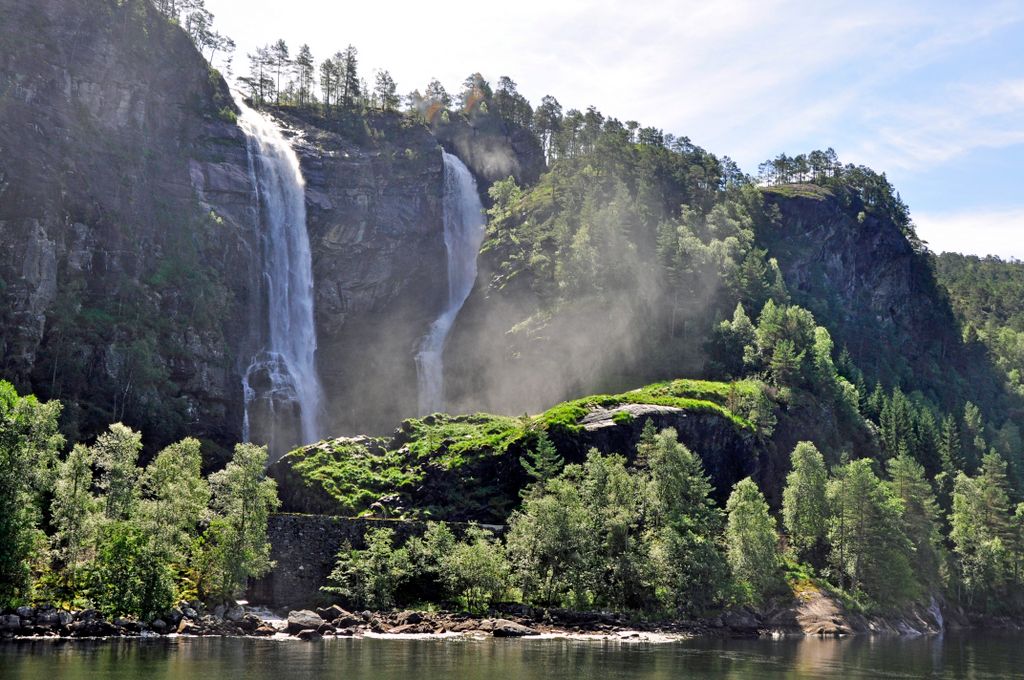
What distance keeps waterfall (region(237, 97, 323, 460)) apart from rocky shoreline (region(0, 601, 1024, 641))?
160 ft

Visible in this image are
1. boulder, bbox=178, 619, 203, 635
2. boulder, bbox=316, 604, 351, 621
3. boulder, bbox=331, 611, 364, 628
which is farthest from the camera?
boulder, bbox=316, 604, 351, 621

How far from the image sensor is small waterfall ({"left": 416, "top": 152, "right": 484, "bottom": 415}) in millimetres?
125375

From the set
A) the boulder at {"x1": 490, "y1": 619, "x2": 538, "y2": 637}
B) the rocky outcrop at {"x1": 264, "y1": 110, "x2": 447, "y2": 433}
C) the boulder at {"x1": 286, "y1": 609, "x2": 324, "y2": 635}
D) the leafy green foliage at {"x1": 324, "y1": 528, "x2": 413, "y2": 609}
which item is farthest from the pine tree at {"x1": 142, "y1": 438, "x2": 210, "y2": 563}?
the rocky outcrop at {"x1": 264, "y1": 110, "x2": 447, "y2": 433}

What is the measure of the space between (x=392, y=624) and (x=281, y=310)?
64.2 meters

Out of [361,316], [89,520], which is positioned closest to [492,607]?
→ [89,520]

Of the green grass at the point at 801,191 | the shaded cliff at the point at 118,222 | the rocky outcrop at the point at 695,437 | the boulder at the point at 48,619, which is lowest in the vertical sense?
the boulder at the point at 48,619

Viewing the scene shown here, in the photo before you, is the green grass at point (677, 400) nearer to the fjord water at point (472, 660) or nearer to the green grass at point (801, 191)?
the fjord water at point (472, 660)

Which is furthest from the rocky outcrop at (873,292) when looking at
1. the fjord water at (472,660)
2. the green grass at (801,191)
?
the fjord water at (472,660)

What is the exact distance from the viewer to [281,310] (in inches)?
4865

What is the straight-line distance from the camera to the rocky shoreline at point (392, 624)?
185ft

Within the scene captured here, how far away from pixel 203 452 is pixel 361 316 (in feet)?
109

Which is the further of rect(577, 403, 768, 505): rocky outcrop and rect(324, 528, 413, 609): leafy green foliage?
rect(577, 403, 768, 505): rocky outcrop

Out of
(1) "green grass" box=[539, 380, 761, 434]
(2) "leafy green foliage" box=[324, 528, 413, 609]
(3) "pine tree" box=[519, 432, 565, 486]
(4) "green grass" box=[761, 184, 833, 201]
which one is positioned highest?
(4) "green grass" box=[761, 184, 833, 201]

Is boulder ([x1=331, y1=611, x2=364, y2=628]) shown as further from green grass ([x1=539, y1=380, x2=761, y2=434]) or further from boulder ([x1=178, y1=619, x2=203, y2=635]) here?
green grass ([x1=539, y1=380, x2=761, y2=434])
